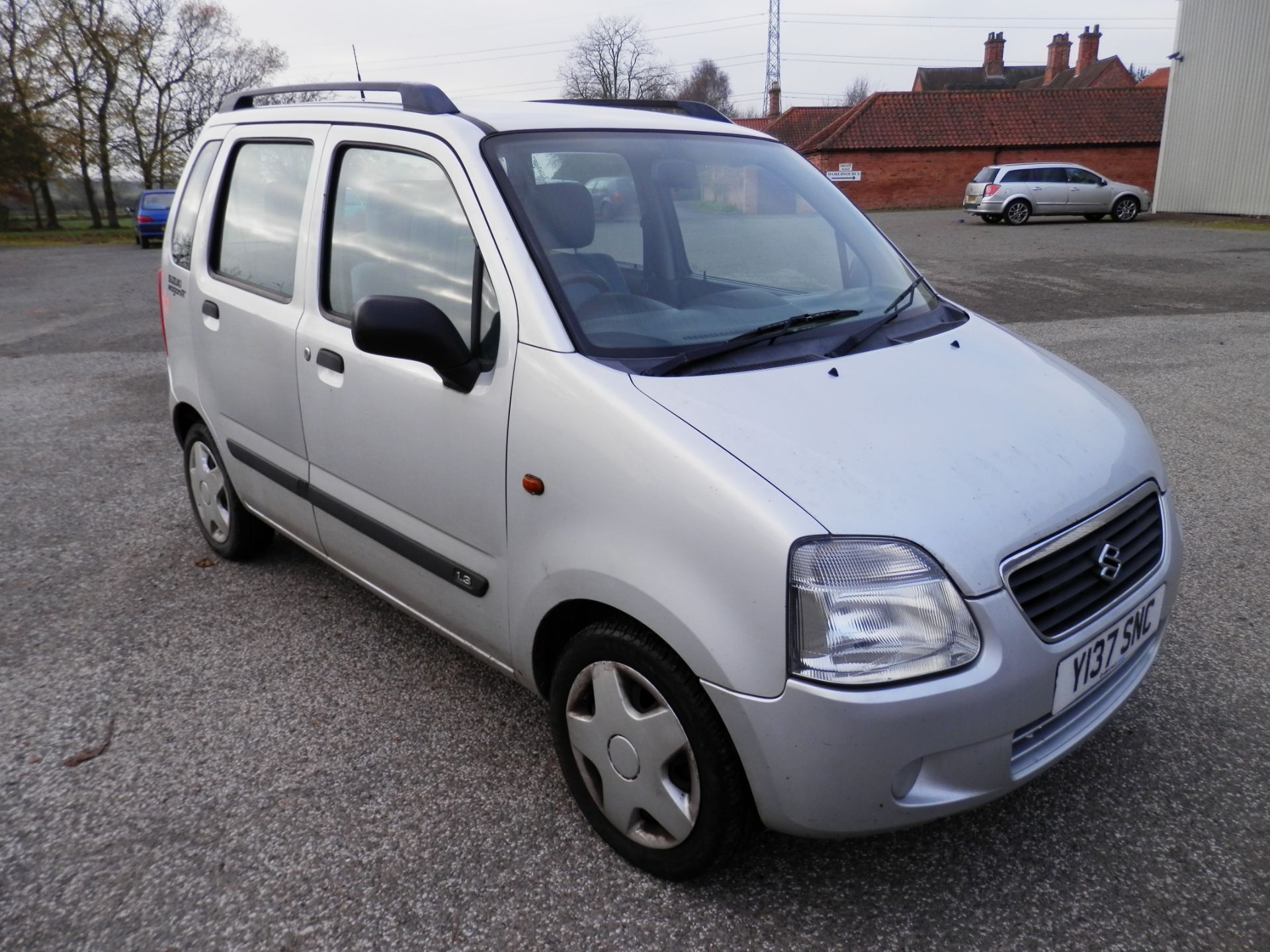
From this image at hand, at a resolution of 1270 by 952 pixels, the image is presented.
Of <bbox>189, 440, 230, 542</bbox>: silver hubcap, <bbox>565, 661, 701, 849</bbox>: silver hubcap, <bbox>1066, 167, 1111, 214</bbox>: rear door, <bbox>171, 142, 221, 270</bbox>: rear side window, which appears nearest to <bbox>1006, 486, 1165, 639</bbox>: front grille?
<bbox>565, 661, 701, 849</bbox>: silver hubcap

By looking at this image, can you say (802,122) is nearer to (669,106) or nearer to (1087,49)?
(1087,49)

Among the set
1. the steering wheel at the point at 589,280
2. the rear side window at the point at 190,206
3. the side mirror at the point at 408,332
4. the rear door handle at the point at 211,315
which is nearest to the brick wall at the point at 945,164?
the rear side window at the point at 190,206

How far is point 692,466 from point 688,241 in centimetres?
131

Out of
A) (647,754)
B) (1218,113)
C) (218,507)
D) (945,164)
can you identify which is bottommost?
(218,507)

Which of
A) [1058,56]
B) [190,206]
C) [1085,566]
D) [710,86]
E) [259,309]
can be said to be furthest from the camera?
[710,86]

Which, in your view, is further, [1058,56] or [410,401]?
[1058,56]

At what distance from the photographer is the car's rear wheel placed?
27.7m

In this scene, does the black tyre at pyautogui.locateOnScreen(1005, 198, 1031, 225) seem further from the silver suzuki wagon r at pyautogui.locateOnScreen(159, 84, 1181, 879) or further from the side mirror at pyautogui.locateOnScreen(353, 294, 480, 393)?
the side mirror at pyautogui.locateOnScreen(353, 294, 480, 393)

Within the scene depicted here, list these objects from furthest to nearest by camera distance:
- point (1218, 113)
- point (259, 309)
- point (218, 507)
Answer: point (1218, 113) → point (218, 507) → point (259, 309)

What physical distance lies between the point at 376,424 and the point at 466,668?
100cm

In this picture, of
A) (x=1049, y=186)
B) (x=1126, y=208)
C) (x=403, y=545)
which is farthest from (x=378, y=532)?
(x=1126, y=208)

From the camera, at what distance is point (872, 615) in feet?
6.59

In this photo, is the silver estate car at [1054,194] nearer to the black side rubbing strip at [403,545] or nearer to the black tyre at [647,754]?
the black side rubbing strip at [403,545]

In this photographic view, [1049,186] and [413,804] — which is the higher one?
[1049,186]
